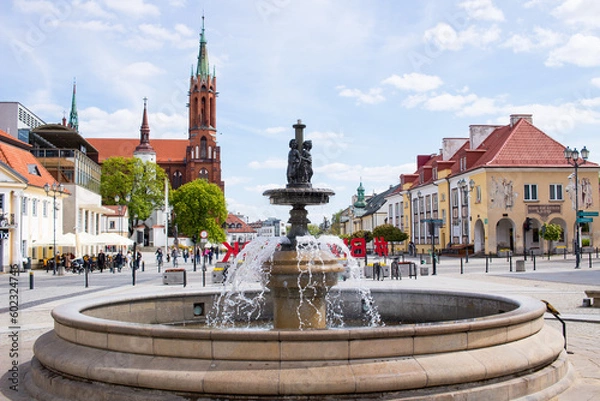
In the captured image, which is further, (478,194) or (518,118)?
(518,118)

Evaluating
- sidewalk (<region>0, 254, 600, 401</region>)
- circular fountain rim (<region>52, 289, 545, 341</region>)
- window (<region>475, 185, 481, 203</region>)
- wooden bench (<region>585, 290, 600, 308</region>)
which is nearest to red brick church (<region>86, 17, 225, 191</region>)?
window (<region>475, 185, 481, 203</region>)

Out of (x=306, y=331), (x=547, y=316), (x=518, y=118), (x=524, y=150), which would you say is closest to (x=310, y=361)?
(x=306, y=331)

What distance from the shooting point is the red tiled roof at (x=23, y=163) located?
149ft

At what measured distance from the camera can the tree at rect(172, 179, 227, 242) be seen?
9831cm

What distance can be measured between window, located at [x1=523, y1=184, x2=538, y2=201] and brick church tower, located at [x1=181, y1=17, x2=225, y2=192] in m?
80.8

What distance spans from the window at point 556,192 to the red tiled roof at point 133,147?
3829 inches

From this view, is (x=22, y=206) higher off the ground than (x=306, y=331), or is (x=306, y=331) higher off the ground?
(x=22, y=206)

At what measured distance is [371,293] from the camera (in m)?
14.0

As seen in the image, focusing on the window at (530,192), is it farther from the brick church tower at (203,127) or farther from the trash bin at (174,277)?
the brick church tower at (203,127)

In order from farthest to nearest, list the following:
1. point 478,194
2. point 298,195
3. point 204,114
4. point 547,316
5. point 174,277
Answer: point 204,114, point 478,194, point 174,277, point 547,316, point 298,195

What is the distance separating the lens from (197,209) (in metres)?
98.8

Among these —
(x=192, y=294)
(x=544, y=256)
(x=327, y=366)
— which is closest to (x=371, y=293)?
(x=192, y=294)

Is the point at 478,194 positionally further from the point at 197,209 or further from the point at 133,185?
the point at 133,185

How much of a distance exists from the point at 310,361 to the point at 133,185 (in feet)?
296
